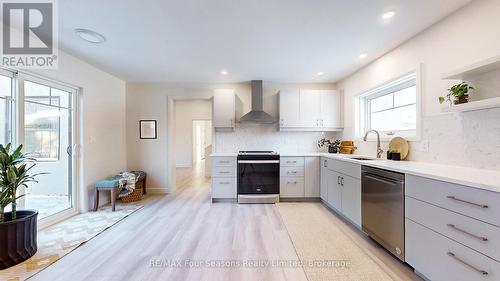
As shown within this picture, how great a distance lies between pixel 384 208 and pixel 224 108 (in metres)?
3.07

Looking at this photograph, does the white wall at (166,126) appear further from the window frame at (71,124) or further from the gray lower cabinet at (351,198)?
the gray lower cabinet at (351,198)

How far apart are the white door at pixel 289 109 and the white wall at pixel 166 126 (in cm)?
33

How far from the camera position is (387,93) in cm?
310

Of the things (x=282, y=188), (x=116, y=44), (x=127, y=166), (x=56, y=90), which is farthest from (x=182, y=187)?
(x=116, y=44)

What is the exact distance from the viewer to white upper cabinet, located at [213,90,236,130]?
13.4 ft

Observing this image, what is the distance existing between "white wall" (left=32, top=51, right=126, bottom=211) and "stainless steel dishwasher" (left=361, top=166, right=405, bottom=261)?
4.11 m

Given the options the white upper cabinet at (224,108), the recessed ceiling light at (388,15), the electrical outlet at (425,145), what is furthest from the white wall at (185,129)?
the electrical outlet at (425,145)

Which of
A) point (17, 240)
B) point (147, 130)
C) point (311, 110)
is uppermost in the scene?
point (311, 110)

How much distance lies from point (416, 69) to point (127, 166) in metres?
5.13

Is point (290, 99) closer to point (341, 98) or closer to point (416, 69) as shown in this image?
point (341, 98)

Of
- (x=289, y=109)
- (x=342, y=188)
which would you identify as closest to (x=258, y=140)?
(x=289, y=109)

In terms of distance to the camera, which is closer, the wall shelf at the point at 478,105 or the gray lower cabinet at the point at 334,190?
the wall shelf at the point at 478,105

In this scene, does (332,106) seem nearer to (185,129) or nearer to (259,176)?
(259,176)

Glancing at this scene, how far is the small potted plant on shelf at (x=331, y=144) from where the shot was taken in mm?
3957
